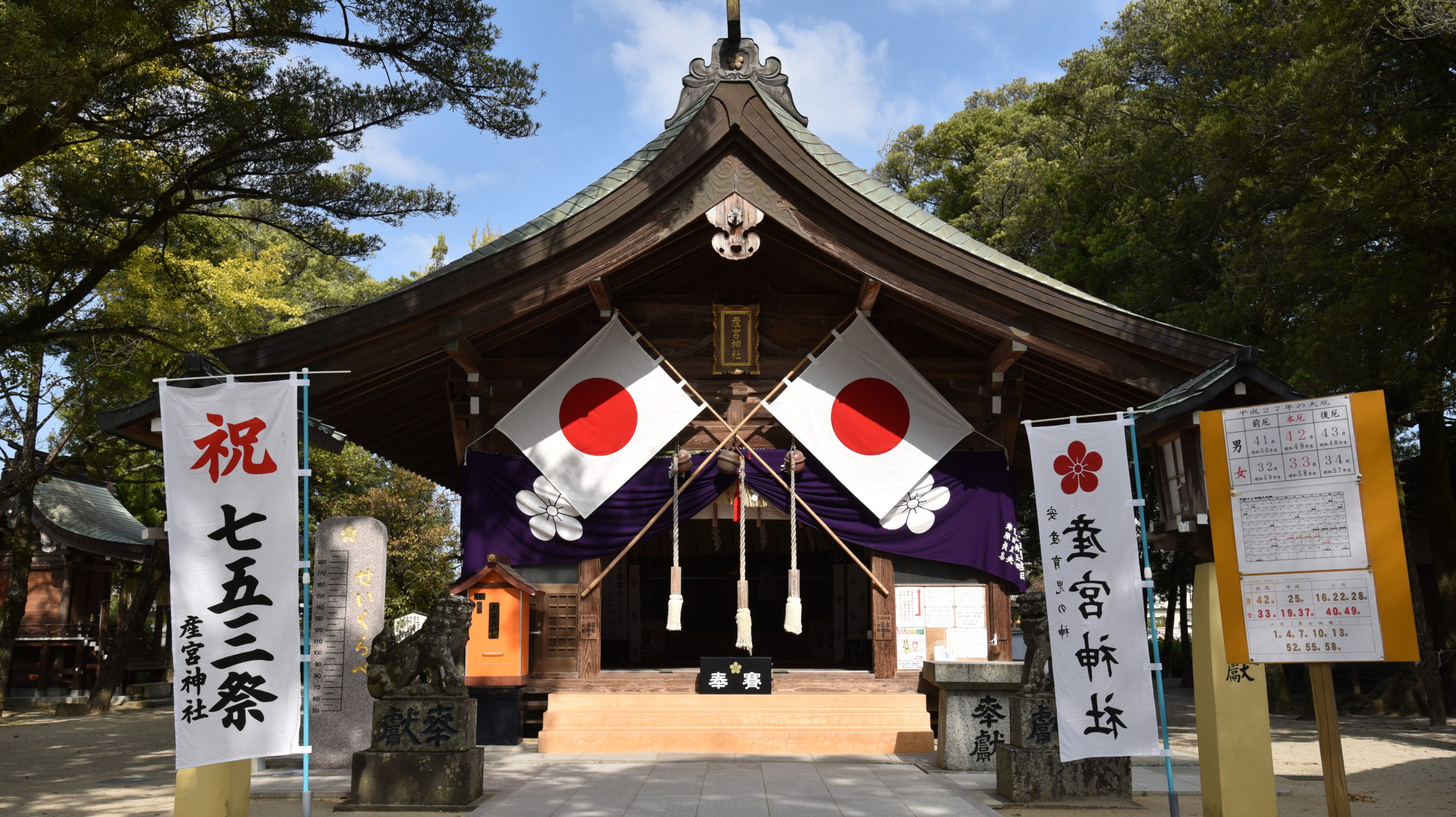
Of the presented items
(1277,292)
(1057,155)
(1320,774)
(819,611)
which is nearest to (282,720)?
(1320,774)

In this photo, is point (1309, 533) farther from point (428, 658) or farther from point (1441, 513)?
point (1441, 513)

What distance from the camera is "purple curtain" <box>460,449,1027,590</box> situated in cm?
1081

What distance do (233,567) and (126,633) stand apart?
14538 millimetres

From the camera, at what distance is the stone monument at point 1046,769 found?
7145 mm

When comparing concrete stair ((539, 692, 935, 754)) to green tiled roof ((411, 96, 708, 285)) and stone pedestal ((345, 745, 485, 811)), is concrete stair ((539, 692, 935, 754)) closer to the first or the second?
stone pedestal ((345, 745, 485, 811))

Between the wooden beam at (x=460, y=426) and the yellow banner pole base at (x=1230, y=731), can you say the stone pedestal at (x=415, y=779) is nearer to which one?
the wooden beam at (x=460, y=426)

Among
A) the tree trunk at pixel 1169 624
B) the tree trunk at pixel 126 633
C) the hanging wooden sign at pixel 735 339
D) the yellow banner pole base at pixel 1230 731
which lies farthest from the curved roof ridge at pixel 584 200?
the tree trunk at pixel 1169 624

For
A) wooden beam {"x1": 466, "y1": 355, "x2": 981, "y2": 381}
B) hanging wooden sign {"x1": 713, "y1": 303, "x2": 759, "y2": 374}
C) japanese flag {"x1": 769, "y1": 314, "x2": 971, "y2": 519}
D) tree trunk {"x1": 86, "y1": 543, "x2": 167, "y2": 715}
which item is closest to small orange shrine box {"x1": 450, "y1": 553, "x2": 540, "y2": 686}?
wooden beam {"x1": 466, "y1": 355, "x2": 981, "y2": 381}

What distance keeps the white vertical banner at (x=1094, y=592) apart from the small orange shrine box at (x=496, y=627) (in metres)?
5.62

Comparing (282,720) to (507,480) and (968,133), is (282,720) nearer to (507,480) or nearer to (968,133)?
(507,480)

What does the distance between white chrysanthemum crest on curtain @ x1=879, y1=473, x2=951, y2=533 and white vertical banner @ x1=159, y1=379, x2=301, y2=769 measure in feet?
21.1

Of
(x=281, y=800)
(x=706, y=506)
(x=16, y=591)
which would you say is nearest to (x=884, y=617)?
(x=706, y=506)

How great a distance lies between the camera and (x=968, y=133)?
105ft

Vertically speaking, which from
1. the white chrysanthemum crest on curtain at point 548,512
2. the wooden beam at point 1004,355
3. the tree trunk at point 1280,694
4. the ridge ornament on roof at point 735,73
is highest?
the ridge ornament on roof at point 735,73
